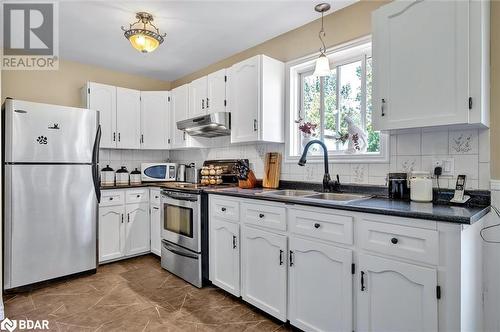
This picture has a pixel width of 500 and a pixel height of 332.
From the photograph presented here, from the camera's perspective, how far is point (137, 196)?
3502 millimetres

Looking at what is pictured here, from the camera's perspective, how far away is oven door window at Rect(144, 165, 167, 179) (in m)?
3.87

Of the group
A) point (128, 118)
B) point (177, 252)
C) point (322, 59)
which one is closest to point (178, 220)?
point (177, 252)

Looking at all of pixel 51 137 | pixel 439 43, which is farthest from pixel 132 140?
pixel 439 43

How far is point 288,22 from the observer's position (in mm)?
2619

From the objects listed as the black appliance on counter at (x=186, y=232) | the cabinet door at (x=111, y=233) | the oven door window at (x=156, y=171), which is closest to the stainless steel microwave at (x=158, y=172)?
the oven door window at (x=156, y=171)

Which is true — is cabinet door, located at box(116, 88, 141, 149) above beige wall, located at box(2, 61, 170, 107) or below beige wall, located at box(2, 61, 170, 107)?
below

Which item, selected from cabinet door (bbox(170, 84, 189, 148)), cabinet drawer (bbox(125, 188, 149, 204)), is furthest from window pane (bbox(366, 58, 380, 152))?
cabinet drawer (bbox(125, 188, 149, 204))

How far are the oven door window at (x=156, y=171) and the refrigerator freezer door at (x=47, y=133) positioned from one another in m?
0.97

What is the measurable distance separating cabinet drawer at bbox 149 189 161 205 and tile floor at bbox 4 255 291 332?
881 mm

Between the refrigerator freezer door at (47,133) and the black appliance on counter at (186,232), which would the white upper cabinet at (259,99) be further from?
the refrigerator freezer door at (47,133)

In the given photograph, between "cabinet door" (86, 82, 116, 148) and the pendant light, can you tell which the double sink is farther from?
"cabinet door" (86, 82, 116, 148)

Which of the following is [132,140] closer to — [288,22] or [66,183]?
[66,183]

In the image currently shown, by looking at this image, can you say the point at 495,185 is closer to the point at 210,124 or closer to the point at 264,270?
the point at 264,270

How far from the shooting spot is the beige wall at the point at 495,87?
163cm
